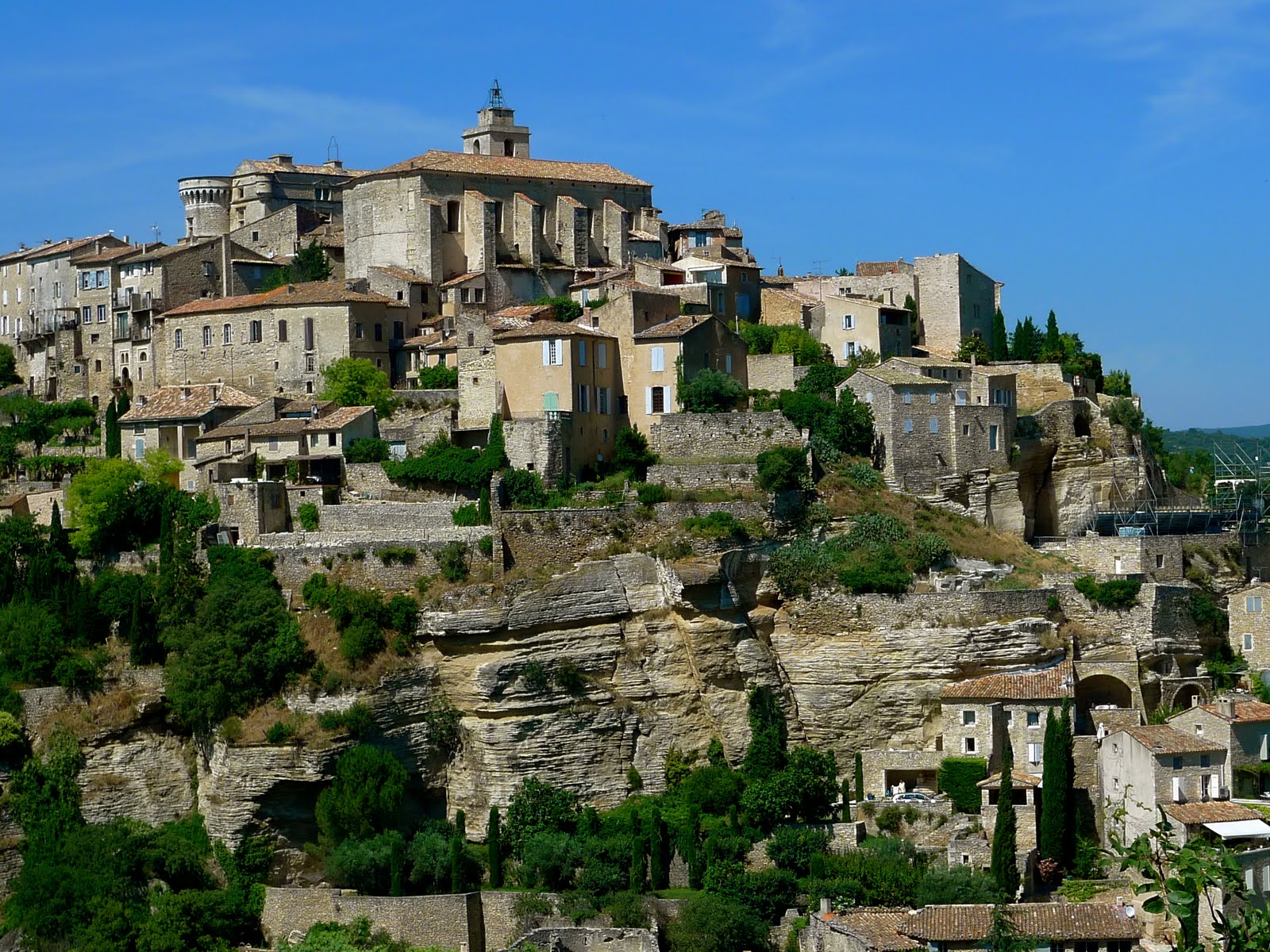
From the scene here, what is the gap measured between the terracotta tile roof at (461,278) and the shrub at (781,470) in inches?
570

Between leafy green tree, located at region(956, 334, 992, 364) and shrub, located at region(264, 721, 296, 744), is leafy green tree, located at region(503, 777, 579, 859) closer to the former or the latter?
shrub, located at region(264, 721, 296, 744)

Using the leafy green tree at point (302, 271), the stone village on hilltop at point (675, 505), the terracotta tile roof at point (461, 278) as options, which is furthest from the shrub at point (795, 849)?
the leafy green tree at point (302, 271)

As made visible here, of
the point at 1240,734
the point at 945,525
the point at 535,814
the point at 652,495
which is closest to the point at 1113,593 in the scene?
the point at 945,525

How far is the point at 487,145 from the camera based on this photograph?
74.6 m

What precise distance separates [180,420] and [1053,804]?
26.9 meters

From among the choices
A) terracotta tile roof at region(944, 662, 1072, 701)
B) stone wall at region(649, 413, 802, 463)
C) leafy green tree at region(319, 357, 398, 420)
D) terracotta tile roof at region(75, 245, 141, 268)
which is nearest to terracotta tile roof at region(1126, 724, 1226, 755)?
terracotta tile roof at region(944, 662, 1072, 701)

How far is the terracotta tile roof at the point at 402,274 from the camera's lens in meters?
65.9

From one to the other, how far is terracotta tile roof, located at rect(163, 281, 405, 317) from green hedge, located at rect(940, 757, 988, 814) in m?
23.6

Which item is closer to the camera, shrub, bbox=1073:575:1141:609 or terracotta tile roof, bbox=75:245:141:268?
shrub, bbox=1073:575:1141:609

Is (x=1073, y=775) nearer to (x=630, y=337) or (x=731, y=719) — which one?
(x=731, y=719)

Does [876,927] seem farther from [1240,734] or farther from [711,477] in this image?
[711,477]

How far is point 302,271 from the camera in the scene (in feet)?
227

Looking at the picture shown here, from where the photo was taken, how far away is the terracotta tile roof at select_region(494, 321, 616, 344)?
189 ft

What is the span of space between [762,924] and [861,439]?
1565cm
